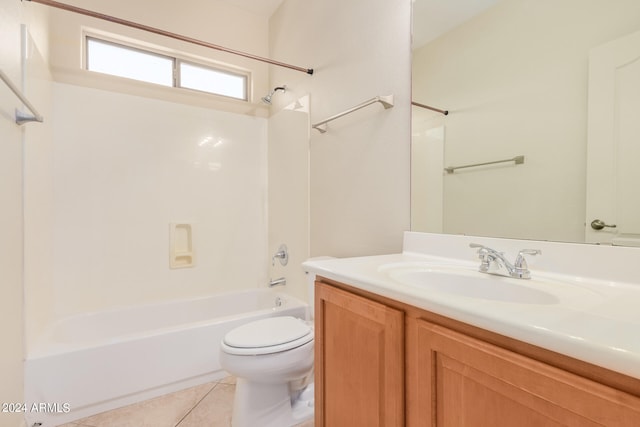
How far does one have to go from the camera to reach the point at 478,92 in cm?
116

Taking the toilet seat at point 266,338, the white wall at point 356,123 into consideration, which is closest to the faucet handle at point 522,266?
the white wall at point 356,123

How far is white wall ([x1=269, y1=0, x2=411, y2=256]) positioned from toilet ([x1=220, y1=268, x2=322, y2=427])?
1.95 feet

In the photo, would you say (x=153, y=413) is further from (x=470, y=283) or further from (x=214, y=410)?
(x=470, y=283)

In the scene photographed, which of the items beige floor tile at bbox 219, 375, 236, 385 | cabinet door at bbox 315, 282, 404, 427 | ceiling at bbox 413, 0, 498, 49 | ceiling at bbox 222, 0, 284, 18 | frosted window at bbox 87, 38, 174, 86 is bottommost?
beige floor tile at bbox 219, 375, 236, 385

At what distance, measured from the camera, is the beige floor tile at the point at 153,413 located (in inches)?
57.8

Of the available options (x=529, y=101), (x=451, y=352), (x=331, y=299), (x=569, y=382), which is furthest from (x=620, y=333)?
(x=529, y=101)

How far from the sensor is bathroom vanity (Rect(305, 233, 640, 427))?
43cm

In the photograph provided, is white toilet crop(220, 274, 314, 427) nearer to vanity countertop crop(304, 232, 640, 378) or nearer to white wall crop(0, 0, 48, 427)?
vanity countertop crop(304, 232, 640, 378)

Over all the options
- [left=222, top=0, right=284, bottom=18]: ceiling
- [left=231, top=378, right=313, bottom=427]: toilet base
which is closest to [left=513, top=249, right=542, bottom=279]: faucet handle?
[left=231, top=378, right=313, bottom=427]: toilet base

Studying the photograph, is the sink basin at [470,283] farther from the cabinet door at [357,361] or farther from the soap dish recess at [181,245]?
the soap dish recess at [181,245]

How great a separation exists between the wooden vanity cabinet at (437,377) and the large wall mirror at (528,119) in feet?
1.89

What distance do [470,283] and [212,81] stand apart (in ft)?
8.94

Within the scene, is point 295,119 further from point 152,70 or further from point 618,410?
point 618,410

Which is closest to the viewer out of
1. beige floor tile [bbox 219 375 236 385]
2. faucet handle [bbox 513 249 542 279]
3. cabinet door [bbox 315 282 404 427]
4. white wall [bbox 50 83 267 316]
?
cabinet door [bbox 315 282 404 427]
